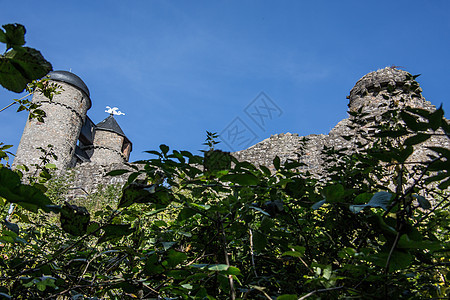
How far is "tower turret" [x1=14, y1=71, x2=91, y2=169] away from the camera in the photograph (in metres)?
13.9

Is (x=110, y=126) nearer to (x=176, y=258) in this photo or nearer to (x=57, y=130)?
(x=57, y=130)

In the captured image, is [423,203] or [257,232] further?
[257,232]

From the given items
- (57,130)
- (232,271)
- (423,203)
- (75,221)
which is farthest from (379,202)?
(57,130)

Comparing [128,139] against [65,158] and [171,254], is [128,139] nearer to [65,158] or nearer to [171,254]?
[65,158]

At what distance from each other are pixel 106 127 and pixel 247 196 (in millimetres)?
21631

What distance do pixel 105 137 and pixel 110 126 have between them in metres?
1.07

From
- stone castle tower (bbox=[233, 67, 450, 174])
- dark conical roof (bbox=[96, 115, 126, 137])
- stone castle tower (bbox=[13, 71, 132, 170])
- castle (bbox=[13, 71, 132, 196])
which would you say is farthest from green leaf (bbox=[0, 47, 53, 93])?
dark conical roof (bbox=[96, 115, 126, 137])

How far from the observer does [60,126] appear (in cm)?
1462

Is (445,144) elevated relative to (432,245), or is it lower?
elevated

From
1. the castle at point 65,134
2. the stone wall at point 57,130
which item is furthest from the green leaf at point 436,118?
the stone wall at point 57,130

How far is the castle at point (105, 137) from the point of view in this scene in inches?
319

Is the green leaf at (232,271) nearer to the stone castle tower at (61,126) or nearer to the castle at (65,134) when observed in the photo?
the castle at (65,134)

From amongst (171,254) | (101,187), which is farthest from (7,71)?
(101,187)

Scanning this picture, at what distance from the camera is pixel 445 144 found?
25.0ft
